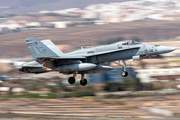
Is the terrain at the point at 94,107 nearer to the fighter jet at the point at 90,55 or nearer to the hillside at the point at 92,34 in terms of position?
the fighter jet at the point at 90,55

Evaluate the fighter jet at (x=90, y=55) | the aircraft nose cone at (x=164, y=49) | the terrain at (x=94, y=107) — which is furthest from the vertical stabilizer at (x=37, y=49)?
the terrain at (x=94, y=107)

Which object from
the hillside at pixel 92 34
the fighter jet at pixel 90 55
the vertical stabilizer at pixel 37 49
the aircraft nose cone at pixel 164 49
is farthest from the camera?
the hillside at pixel 92 34

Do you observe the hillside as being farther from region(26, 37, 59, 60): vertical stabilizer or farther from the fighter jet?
the fighter jet

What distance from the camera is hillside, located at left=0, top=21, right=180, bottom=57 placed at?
141 m

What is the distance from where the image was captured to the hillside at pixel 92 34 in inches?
5556

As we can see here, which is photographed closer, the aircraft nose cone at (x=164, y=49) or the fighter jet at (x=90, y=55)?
the aircraft nose cone at (x=164, y=49)

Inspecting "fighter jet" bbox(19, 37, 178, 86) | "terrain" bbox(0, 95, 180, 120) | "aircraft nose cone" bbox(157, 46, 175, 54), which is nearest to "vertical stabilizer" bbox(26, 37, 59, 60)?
"fighter jet" bbox(19, 37, 178, 86)

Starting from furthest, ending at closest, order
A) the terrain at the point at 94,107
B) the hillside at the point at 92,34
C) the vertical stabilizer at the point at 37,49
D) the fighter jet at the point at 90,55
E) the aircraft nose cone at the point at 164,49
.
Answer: the hillside at the point at 92,34 < the terrain at the point at 94,107 < the vertical stabilizer at the point at 37,49 < the fighter jet at the point at 90,55 < the aircraft nose cone at the point at 164,49

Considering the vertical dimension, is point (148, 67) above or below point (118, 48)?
below

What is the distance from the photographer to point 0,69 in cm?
5725

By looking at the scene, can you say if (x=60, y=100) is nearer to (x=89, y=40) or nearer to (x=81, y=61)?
(x=81, y=61)

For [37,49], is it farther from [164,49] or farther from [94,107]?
[94,107]

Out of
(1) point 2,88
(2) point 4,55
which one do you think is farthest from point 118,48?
(2) point 4,55

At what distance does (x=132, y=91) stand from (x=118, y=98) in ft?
21.1
